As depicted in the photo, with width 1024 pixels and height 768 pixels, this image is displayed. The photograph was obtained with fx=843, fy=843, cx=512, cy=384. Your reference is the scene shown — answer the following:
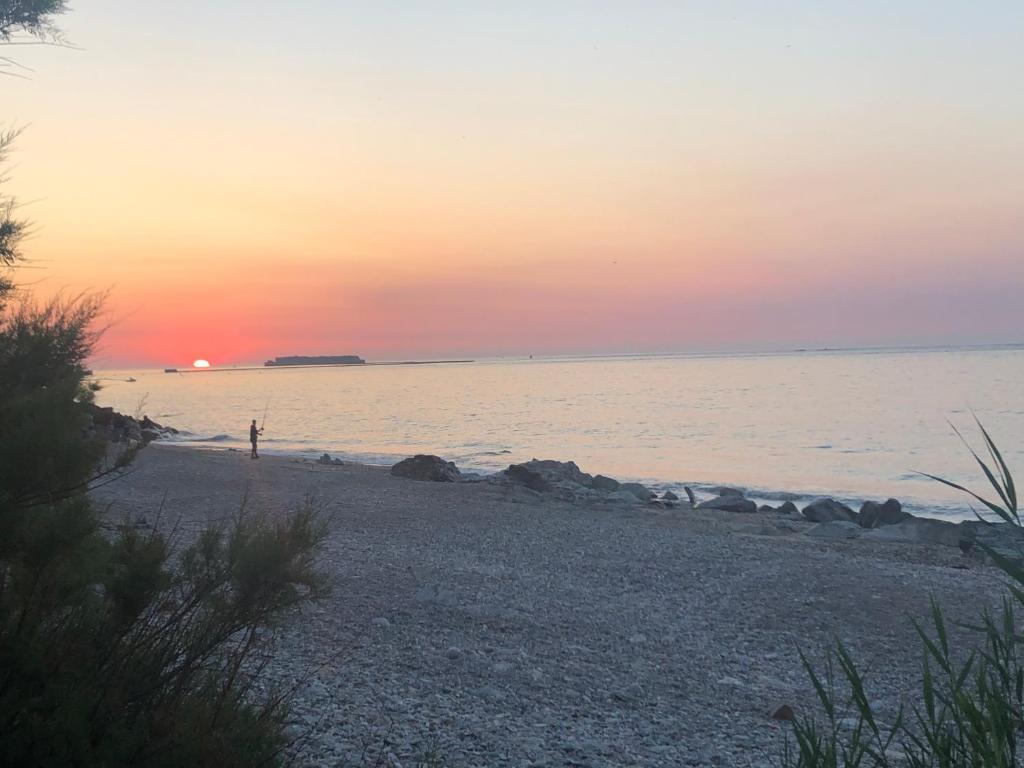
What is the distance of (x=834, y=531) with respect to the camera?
625 inches

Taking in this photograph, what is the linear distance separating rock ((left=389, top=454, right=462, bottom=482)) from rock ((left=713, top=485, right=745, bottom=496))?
7.09 metres

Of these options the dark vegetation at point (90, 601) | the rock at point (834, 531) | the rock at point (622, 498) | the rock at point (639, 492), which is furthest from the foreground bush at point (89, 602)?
the rock at point (639, 492)

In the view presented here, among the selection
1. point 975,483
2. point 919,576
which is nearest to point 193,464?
point 919,576

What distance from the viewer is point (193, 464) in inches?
847

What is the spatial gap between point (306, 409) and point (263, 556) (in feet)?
193

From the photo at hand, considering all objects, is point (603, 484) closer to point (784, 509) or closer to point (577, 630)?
point (784, 509)

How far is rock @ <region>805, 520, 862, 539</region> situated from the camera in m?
15.4

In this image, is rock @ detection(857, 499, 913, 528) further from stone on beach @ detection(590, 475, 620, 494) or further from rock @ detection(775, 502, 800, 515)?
stone on beach @ detection(590, 475, 620, 494)

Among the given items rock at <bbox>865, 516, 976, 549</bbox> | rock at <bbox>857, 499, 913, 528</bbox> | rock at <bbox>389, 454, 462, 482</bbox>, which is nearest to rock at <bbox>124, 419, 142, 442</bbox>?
rock at <bbox>389, 454, 462, 482</bbox>

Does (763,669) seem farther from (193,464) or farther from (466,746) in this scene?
(193,464)

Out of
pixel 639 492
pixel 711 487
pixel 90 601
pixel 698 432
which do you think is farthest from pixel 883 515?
pixel 698 432

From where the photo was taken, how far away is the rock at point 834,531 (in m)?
15.4

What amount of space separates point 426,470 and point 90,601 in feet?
61.9

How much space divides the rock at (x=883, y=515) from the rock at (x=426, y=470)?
985cm
